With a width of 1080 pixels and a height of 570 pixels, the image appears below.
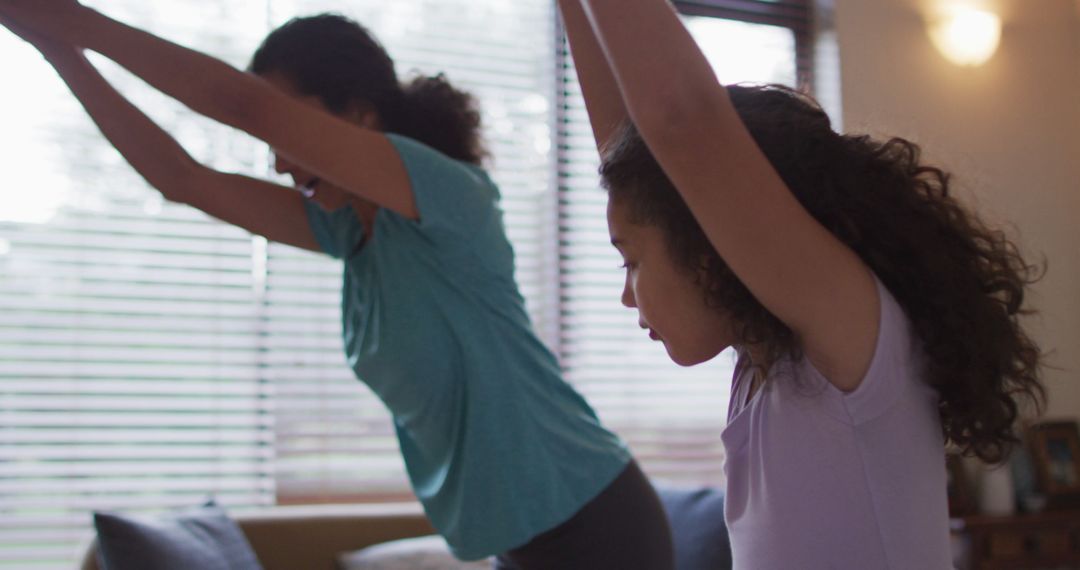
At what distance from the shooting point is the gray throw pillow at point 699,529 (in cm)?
248

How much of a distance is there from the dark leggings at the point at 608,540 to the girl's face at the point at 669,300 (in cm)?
55

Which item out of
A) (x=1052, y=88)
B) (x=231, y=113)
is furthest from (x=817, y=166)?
(x=1052, y=88)

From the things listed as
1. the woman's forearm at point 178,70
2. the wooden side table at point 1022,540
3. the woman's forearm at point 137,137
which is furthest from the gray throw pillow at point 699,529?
the woman's forearm at point 178,70

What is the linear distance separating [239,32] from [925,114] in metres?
2.15

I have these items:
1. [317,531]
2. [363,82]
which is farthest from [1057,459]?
[363,82]

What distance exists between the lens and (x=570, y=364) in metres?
3.13

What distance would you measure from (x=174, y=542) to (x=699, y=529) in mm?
1175

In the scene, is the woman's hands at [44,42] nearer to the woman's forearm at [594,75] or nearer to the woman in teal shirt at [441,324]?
the woman in teal shirt at [441,324]

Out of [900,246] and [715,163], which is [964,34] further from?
[715,163]

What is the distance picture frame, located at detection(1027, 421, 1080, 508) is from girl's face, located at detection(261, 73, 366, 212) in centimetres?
248

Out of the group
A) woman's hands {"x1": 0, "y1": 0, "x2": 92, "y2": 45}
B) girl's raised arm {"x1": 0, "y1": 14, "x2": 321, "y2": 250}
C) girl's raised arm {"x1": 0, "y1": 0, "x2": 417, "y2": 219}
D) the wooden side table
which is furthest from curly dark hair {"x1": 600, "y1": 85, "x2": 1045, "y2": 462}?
the wooden side table

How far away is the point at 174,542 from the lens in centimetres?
217

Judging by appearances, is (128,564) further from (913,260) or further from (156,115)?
(913,260)

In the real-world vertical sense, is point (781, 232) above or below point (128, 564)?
above
